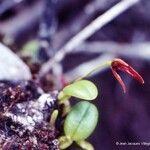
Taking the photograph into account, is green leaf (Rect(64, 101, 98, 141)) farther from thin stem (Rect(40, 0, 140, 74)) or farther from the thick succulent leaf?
thin stem (Rect(40, 0, 140, 74))

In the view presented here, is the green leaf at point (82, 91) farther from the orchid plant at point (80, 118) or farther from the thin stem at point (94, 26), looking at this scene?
the thin stem at point (94, 26)

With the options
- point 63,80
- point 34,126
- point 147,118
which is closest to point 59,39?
point 63,80

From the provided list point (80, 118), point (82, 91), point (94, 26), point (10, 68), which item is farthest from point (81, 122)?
point (94, 26)

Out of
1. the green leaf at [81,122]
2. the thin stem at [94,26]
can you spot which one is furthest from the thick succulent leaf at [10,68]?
the green leaf at [81,122]

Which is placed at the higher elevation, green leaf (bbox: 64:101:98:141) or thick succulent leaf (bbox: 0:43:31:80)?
thick succulent leaf (bbox: 0:43:31:80)

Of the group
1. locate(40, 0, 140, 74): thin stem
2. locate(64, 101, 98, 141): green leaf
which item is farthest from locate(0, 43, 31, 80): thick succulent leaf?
locate(64, 101, 98, 141): green leaf

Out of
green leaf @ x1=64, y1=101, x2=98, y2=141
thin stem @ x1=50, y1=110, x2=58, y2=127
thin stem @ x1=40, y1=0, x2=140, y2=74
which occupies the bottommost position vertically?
green leaf @ x1=64, y1=101, x2=98, y2=141
